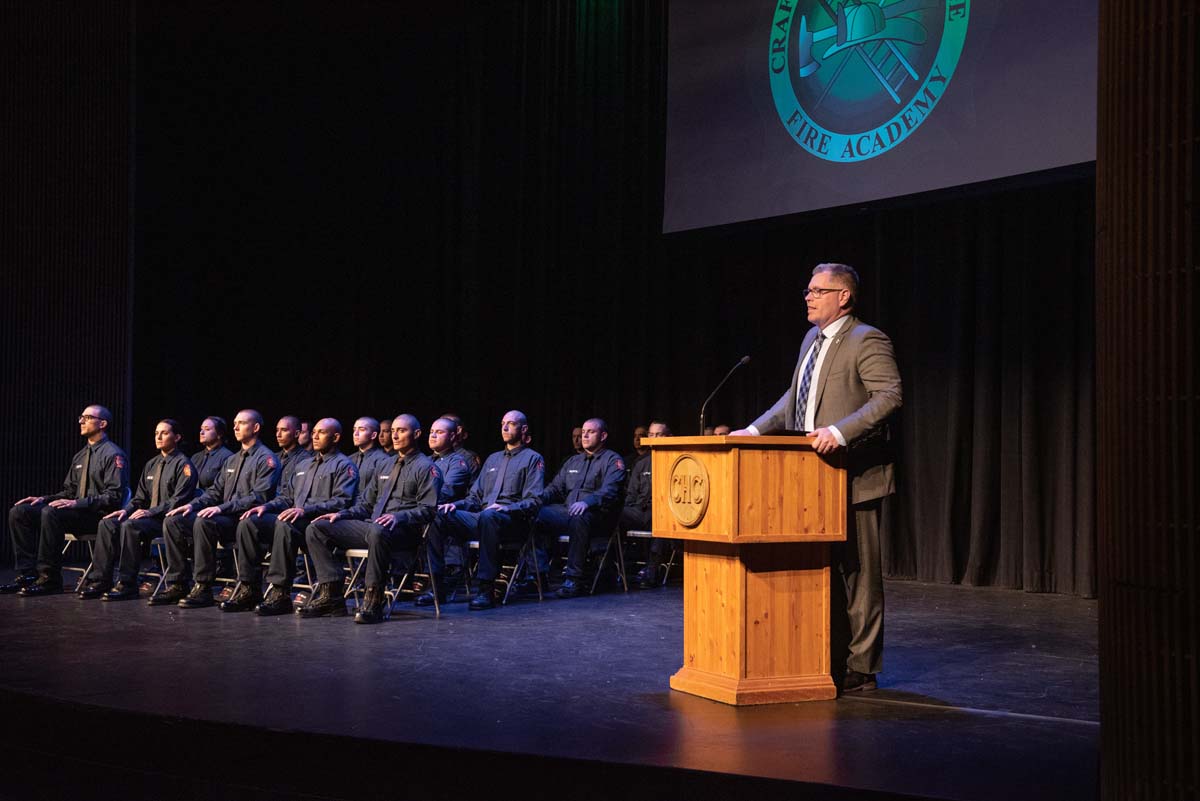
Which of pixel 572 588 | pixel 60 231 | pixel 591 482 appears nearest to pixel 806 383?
pixel 572 588

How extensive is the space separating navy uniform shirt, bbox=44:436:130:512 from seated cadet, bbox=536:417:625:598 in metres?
3.04

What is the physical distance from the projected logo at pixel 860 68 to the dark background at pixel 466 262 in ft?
1.88

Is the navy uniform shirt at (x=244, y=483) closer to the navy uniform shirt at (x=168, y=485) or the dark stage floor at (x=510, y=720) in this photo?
the navy uniform shirt at (x=168, y=485)

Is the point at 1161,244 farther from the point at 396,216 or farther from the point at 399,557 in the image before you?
the point at 396,216

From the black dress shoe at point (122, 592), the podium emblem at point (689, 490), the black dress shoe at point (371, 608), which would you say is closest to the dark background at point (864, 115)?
the podium emblem at point (689, 490)

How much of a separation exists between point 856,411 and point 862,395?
0.22 m

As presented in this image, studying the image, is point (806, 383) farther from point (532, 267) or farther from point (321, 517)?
point (532, 267)

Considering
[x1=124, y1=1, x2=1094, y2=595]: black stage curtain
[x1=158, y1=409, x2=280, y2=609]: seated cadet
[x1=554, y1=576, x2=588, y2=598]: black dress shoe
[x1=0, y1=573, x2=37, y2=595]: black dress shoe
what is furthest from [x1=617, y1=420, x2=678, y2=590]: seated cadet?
[x1=0, y1=573, x2=37, y2=595]: black dress shoe

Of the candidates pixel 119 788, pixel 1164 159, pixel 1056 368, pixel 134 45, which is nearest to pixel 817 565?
pixel 1164 159

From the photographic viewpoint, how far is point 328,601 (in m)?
6.67

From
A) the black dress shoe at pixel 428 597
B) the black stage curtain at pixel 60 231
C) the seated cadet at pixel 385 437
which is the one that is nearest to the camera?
the black dress shoe at pixel 428 597

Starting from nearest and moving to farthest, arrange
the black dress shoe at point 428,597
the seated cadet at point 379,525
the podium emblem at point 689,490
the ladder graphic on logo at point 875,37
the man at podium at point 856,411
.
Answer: the podium emblem at point 689,490 < the man at podium at point 856,411 < the seated cadet at point 379,525 < the ladder graphic on logo at point 875,37 < the black dress shoe at point 428,597

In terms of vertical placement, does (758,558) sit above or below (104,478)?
below

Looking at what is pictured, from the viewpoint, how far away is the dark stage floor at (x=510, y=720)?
3094 millimetres
